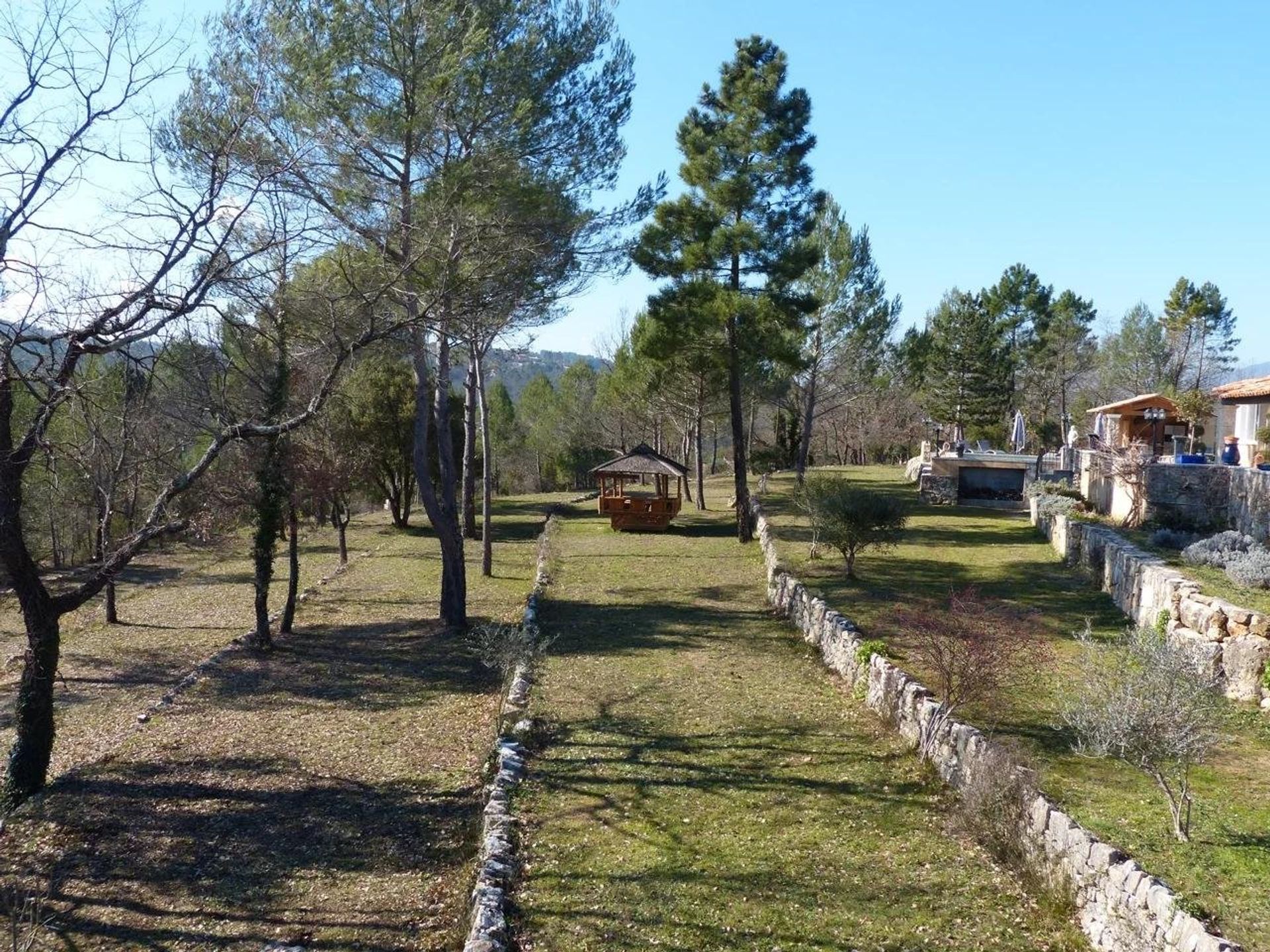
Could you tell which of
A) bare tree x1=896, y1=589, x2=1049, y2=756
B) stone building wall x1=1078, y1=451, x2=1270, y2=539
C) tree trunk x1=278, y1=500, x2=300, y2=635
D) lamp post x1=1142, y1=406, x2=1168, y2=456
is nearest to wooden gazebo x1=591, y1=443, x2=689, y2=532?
stone building wall x1=1078, y1=451, x2=1270, y2=539

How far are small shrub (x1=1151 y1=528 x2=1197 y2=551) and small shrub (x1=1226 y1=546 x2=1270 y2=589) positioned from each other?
2547 mm

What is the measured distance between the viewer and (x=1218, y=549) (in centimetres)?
1146

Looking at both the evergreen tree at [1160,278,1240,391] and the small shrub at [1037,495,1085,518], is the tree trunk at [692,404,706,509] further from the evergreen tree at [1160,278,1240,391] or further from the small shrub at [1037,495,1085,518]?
the evergreen tree at [1160,278,1240,391]

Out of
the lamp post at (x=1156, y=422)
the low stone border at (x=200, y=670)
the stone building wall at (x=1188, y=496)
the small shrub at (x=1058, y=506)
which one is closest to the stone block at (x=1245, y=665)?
the stone building wall at (x=1188, y=496)

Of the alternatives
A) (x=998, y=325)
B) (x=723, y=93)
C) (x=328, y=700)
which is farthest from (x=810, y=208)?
(x=998, y=325)

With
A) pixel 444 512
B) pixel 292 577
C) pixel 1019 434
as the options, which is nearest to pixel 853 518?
pixel 444 512

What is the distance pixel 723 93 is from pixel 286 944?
19.4m

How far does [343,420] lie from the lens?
71.2 ft

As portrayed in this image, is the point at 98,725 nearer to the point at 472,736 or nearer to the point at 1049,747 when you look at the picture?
the point at 472,736

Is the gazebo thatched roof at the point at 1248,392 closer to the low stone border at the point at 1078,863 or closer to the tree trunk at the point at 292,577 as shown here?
the low stone border at the point at 1078,863

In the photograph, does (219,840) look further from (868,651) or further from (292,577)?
(292,577)

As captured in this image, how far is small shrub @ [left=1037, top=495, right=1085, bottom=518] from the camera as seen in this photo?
1770cm

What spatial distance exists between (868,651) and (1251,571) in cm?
420

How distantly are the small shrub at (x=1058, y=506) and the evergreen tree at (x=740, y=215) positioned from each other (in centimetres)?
663
